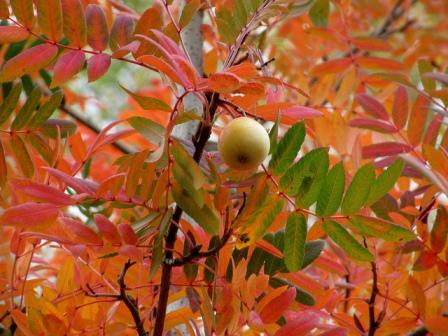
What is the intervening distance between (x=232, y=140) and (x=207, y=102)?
0.14 feet

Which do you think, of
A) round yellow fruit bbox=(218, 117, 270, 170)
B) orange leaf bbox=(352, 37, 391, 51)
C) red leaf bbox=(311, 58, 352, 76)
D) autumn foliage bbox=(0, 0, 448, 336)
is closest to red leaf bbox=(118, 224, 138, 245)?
autumn foliage bbox=(0, 0, 448, 336)

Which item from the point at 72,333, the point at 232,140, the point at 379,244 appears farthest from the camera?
the point at 379,244

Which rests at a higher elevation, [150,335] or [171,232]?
[171,232]

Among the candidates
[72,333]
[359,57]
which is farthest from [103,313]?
[359,57]

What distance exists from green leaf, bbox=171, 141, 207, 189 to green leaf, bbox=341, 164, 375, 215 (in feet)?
0.49

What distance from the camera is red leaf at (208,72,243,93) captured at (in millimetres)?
548

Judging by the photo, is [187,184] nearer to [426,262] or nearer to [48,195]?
[48,195]

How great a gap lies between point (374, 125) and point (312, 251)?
0.75 ft

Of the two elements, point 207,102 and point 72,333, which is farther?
point 72,333

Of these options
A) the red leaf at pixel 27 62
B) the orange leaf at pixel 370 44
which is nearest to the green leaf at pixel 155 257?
the red leaf at pixel 27 62

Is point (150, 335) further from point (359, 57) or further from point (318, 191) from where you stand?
point (359, 57)

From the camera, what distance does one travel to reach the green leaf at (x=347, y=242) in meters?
0.64

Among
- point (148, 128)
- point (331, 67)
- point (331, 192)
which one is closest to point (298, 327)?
point (331, 192)

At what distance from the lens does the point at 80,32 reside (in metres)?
0.73
